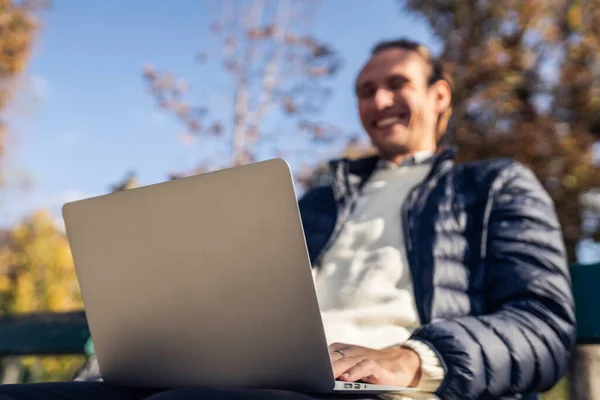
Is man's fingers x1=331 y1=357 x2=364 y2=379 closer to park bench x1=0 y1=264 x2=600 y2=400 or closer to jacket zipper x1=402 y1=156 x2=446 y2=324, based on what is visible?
jacket zipper x1=402 y1=156 x2=446 y2=324

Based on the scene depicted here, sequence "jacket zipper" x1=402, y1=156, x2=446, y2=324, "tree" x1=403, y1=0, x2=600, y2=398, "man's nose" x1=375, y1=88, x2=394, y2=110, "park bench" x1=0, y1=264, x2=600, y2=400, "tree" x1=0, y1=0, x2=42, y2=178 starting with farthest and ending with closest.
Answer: "tree" x1=0, y1=0, x2=42, y2=178 → "tree" x1=403, y1=0, x2=600, y2=398 → "park bench" x1=0, y1=264, x2=600, y2=400 → "man's nose" x1=375, y1=88, x2=394, y2=110 → "jacket zipper" x1=402, y1=156, x2=446, y2=324

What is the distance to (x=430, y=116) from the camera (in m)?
2.02

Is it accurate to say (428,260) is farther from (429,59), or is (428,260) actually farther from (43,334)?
(43,334)

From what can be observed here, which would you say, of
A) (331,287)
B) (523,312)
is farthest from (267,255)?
(331,287)

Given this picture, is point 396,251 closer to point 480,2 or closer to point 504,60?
→ point 504,60

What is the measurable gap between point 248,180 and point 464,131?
7.31 metres

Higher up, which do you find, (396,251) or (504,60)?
(504,60)

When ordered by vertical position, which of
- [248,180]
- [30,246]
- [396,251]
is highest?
[248,180]

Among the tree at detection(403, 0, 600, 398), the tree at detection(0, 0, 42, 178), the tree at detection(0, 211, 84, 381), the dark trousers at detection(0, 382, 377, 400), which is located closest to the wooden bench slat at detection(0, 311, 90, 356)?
the dark trousers at detection(0, 382, 377, 400)

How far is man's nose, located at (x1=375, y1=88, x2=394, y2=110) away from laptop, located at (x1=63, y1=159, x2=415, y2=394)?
114 centimetres

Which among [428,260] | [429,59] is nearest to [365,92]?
[429,59]

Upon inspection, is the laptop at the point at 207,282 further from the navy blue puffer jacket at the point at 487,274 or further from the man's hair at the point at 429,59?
the man's hair at the point at 429,59

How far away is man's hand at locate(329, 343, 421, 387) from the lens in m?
0.97

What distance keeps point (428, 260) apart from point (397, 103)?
65 centimetres
